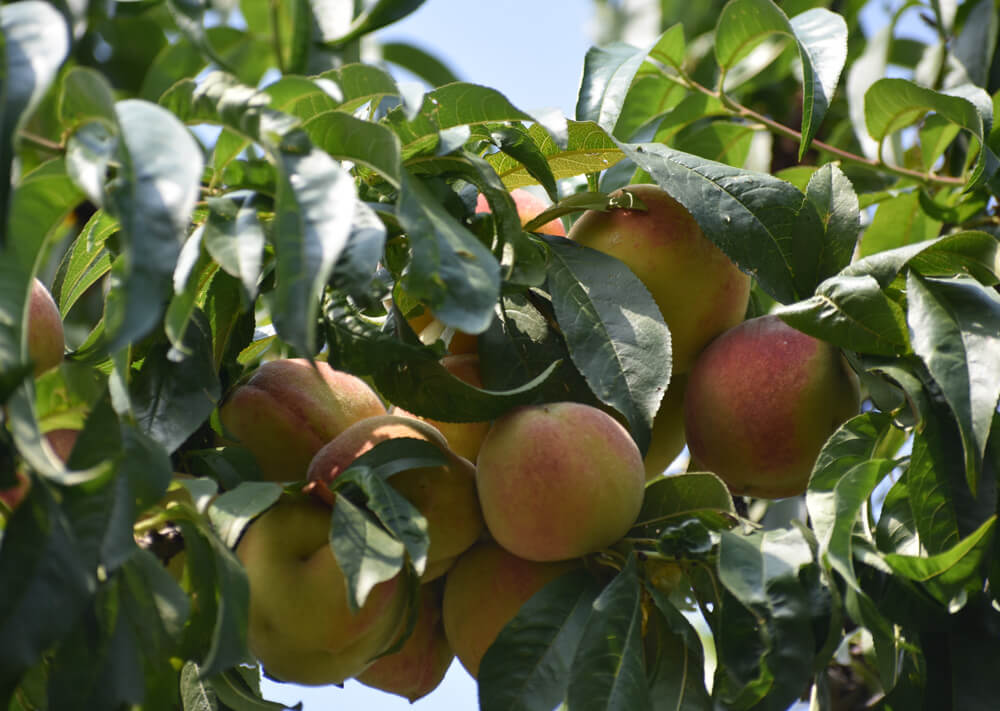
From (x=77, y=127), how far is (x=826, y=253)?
64cm

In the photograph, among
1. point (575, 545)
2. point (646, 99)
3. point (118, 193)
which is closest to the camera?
point (118, 193)

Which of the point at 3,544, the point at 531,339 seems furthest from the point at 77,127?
the point at 531,339

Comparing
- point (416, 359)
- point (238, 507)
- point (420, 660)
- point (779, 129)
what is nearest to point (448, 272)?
point (416, 359)

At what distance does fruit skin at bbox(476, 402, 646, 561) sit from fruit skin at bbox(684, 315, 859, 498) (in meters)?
0.14

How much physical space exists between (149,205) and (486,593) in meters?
0.49

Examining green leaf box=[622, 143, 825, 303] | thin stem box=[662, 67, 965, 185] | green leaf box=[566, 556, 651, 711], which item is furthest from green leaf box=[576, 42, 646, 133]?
green leaf box=[566, 556, 651, 711]

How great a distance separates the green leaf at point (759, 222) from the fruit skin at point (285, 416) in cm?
37

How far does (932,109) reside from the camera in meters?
1.14

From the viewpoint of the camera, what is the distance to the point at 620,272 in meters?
0.96

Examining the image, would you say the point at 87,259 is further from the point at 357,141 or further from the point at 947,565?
the point at 947,565

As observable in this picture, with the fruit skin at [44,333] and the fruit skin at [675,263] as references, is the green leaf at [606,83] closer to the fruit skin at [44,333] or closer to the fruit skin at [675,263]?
the fruit skin at [675,263]

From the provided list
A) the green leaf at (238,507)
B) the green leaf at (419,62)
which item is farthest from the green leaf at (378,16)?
the green leaf at (419,62)

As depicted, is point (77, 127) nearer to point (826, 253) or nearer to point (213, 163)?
point (213, 163)

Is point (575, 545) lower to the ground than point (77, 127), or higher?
lower
